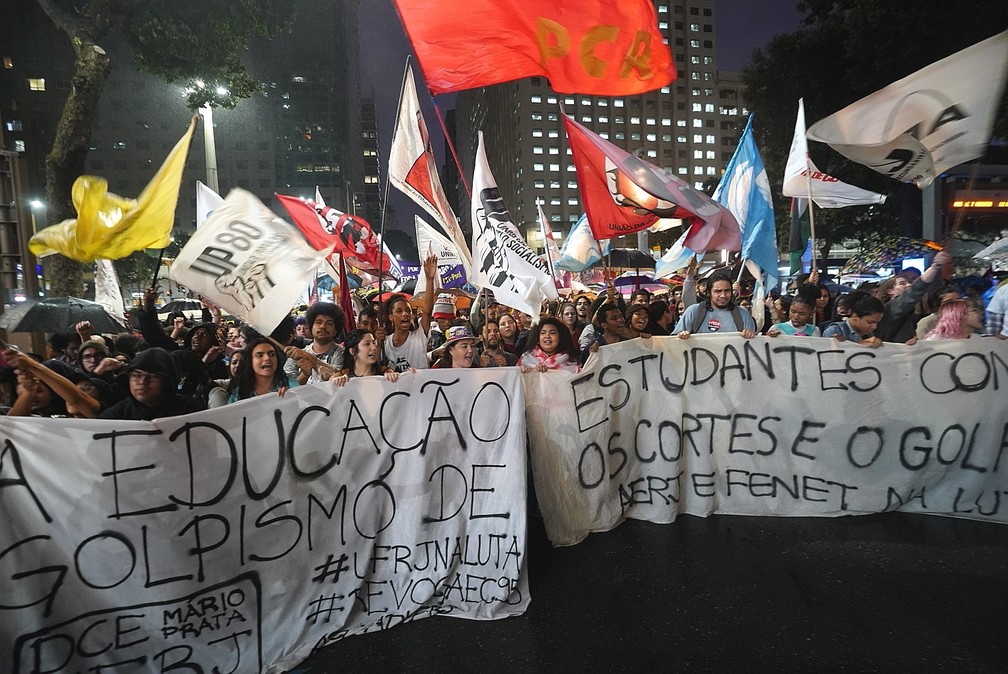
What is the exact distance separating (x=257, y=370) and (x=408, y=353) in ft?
5.20

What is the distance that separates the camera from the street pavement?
2734 millimetres

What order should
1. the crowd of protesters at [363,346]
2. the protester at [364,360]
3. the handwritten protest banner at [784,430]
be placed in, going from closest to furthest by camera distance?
the crowd of protesters at [363,346] → the protester at [364,360] → the handwritten protest banner at [784,430]

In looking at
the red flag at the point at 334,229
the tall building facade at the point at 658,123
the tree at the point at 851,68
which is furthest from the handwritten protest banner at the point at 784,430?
the tall building facade at the point at 658,123

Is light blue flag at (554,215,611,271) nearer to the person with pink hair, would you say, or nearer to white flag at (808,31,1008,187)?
white flag at (808,31,1008,187)

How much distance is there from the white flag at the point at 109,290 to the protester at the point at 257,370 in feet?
15.5

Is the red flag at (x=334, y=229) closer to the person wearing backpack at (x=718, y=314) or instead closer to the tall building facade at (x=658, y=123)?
the person wearing backpack at (x=718, y=314)

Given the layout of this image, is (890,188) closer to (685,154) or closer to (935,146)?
(935,146)

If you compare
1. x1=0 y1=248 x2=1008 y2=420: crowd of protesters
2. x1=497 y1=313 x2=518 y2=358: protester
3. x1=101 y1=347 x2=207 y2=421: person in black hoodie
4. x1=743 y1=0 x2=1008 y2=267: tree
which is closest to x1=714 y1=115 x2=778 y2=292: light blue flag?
x1=0 y1=248 x2=1008 y2=420: crowd of protesters

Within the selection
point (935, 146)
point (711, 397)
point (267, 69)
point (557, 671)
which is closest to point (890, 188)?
point (935, 146)

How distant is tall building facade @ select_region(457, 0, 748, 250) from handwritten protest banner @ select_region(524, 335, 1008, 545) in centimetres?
10091

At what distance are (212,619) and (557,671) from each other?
1.71m

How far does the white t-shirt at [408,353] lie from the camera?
192 inches

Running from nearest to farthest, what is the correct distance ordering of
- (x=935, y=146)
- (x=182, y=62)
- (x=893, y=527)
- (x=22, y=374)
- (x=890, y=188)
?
(x=22, y=374)
(x=893, y=527)
(x=935, y=146)
(x=182, y=62)
(x=890, y=188)

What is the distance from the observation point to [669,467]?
419 centimetres
